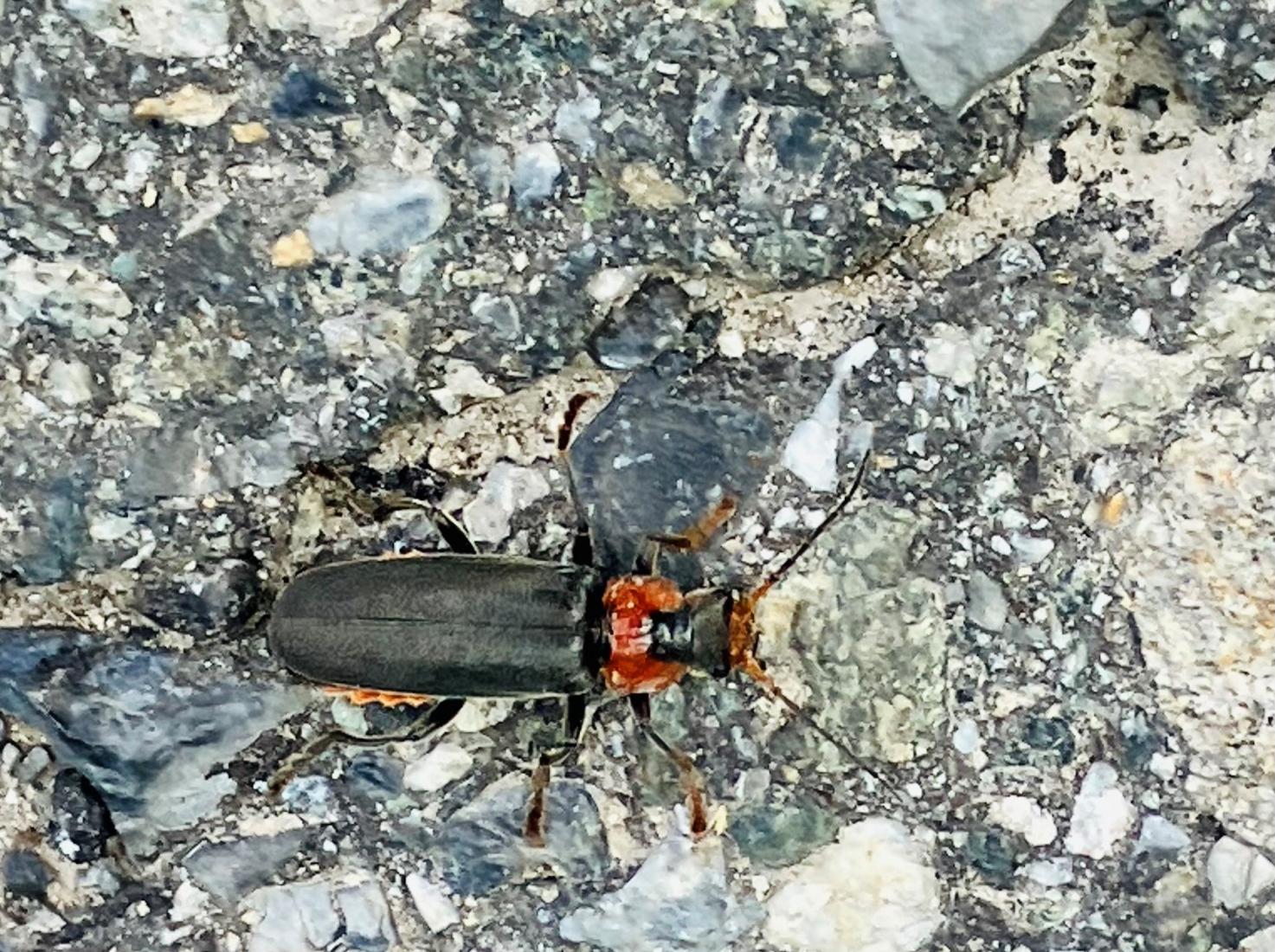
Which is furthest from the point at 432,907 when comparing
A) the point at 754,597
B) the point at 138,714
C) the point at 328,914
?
the point at 754,597

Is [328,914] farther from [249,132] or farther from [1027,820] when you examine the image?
[249,132]

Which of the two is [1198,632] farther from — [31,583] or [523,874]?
[31,583]

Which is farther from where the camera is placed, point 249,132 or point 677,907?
point 677,907

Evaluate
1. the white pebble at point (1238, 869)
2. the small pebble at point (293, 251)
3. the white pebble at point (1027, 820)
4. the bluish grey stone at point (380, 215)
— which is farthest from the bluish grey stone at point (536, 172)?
the white pebble at point (1238, 869)

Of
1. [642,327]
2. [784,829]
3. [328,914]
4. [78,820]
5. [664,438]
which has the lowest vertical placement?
[328,914]

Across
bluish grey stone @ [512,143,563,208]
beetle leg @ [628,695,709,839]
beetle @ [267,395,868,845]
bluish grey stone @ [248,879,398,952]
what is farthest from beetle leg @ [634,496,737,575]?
bluish grey stone @ [248,879,398,952]

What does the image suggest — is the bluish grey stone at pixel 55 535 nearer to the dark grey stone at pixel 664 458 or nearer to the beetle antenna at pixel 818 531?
the dark grey stone at pixel 664 458

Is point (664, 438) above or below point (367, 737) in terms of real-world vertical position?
above
